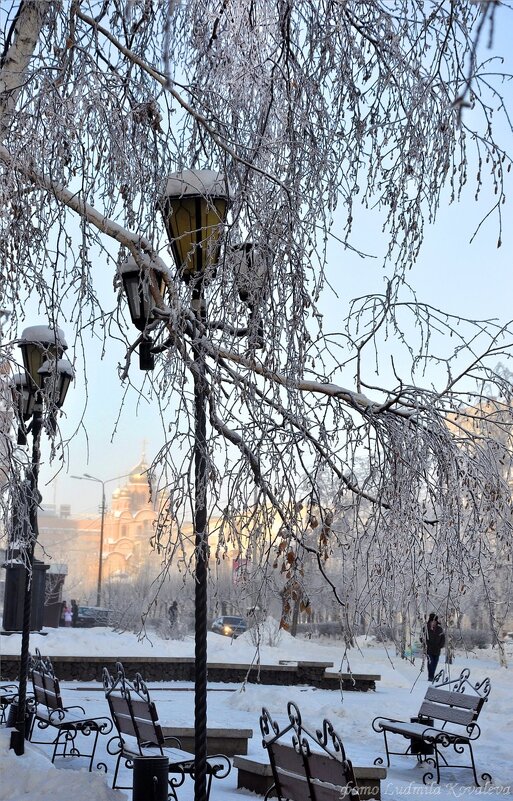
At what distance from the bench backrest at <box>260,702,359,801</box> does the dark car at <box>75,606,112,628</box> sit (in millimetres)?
30401

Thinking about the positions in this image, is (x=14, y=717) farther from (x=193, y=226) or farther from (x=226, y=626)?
(x=226, y=626)

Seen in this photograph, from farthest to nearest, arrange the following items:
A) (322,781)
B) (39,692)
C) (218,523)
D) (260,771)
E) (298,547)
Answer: (39,692)
(260,771)
(322,781)
(298,547)
(218,523)

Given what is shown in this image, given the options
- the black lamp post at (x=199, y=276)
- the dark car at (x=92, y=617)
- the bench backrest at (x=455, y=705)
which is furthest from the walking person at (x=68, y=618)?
the black lamp post at (x=199, y=276)

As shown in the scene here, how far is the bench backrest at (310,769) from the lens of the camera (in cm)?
487

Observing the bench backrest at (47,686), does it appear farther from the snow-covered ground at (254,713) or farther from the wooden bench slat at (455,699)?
the wooden bench slat at (455,699)

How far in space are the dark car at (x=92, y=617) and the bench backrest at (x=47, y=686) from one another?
83.9ft

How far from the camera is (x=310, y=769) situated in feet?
17.4

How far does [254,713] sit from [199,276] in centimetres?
969

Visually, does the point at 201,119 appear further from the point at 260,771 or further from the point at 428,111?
the point at 260,771

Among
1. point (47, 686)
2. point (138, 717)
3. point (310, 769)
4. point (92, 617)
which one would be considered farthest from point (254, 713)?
→ point (92, 617)

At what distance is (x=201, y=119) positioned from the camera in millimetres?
3771

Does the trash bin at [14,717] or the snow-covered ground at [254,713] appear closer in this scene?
the snow-covered ground at [254,713]

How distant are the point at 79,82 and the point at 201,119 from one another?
0.52 metres

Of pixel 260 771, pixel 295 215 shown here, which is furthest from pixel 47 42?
pixel 260 771
